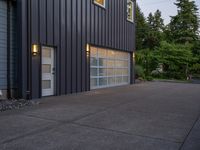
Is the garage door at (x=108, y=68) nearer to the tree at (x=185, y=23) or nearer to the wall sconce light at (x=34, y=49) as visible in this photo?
the wall sconce light at (x=34, y=49)

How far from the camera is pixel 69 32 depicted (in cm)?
1025

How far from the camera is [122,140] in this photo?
4102mm

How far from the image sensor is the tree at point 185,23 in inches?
1312

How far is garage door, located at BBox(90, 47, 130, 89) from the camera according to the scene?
12.5 m

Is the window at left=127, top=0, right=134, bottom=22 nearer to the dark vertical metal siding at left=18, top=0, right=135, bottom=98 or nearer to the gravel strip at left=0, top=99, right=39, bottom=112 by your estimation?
the dark vertical metal siding at left=18, top=0, right=135, bottom=98

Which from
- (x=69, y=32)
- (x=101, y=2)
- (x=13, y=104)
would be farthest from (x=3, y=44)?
(x=101, y=2)

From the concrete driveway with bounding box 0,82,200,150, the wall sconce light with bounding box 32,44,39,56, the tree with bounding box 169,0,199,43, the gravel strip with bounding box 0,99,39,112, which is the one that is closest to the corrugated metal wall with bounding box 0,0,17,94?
the wall sconce light with bounding box 32,44,39,56

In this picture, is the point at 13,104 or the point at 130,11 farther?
the point at 130,11

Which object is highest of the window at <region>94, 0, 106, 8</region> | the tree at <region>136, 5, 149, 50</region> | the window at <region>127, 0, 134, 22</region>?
the tree at <region>136, 5, 149, 50</region>

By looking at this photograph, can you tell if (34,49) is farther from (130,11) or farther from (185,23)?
(185,23)

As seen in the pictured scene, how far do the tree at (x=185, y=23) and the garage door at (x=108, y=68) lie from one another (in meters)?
19.4

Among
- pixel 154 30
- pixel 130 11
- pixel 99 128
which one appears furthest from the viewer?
pixel 154 30

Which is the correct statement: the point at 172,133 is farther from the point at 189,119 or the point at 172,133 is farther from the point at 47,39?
the point at 47,39

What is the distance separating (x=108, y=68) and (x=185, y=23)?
958 inches
